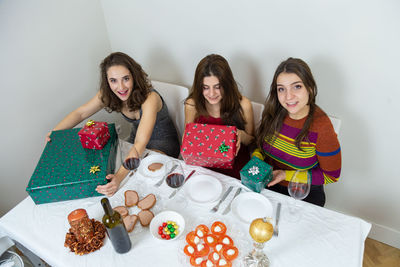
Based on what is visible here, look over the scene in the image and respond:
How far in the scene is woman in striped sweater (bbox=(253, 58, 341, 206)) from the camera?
135 cm

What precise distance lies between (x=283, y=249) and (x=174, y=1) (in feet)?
5.62

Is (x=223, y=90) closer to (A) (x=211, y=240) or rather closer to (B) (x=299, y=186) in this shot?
(B) (x=299, y=186)

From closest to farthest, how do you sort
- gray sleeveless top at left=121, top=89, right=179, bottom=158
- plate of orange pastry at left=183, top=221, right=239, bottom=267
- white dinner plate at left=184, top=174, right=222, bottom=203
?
plate of orange pastry at left=183, top=221, right=239, bottom=267 → white dinner plate at left=184, top=174, right=222, bottom=203 → gray sleeveless top at left=121, top=89, right=179, bottom=158

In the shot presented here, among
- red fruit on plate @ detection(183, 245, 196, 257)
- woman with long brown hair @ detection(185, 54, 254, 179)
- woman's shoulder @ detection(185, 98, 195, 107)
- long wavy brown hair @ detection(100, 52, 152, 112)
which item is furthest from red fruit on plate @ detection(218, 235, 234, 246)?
long wavy brown hair @ detection(100, 52, 152, 112)

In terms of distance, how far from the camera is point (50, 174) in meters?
1.39

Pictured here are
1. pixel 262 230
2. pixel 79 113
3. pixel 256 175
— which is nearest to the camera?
pixel 262 230

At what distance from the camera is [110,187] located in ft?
4.48

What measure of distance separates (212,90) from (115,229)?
94 centimetres

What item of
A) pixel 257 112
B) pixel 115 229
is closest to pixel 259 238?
pixel 115 229

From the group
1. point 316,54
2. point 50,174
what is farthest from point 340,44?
point 50,174

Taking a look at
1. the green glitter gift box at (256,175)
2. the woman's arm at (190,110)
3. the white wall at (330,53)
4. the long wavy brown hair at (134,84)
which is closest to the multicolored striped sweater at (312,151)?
the green glitter gift box at (256,175)

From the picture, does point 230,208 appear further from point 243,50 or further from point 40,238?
point 243,50

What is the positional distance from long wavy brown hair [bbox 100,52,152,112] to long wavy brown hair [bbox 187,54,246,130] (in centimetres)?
35

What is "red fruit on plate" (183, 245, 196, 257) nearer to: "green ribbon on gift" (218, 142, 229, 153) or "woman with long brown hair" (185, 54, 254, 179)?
"green ribbon on gift" (218, 142, 229, 153)
